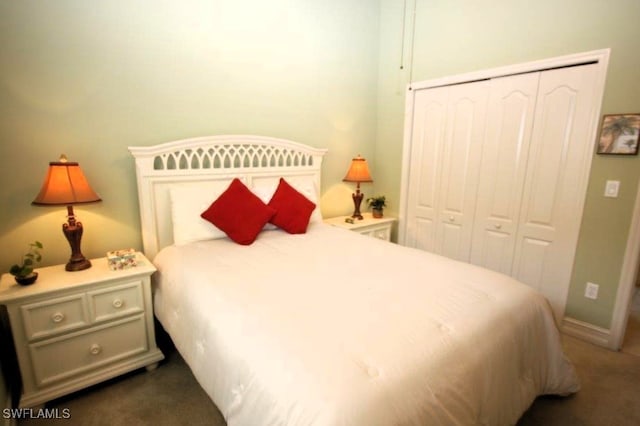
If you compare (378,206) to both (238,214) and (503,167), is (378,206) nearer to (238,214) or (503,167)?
(503,167)

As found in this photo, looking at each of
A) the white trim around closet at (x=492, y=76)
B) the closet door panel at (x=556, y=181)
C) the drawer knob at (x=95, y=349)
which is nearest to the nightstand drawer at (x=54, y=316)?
the drawer knob at (x=95, y=349)

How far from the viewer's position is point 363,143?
3.78 metres

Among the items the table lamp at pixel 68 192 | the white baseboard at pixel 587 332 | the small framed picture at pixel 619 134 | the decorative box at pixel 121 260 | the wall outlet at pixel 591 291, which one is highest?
the small framed picture at pixel 619 134

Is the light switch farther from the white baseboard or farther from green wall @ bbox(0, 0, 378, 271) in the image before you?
green wall @ bbox(0, 0, 378, 271)

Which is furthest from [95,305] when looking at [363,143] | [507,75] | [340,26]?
[507,75]

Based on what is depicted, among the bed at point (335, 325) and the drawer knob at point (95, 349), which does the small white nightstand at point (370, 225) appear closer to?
the bed at point (335, 325)

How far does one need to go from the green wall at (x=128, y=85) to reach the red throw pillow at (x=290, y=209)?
2.17 feet

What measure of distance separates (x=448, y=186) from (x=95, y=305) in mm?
3036

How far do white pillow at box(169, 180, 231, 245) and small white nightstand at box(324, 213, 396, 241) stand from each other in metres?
1.23

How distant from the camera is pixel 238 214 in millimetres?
2438

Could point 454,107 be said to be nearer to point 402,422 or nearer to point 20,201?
point 402,422

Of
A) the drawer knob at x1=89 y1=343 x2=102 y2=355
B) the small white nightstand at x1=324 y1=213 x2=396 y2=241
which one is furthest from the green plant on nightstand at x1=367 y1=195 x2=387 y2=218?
the drawer knob at x1=89 y1=343 x2=102 y2=355

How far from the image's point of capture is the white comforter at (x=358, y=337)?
101 centimetres

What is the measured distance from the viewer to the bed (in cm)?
103
